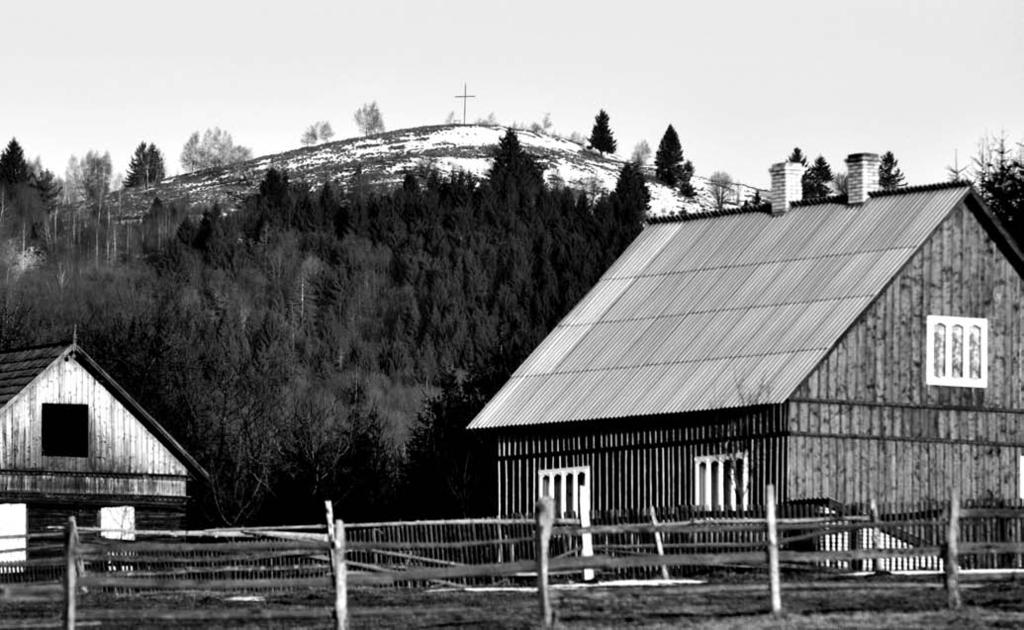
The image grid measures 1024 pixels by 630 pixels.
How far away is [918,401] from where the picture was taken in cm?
5266

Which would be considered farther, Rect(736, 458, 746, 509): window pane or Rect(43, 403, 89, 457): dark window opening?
Rect(43, 403, 89, 457): dark window opening

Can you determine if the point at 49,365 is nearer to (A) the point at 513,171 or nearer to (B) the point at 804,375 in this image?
(B) the point at 804,375

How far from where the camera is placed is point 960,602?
33031mm

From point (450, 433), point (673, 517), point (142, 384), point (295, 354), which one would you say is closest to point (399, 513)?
point (450, 433)

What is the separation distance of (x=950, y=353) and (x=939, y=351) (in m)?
0.40

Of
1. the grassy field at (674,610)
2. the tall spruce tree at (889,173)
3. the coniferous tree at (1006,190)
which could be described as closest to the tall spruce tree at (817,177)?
the tall spruce tree at (889,173)

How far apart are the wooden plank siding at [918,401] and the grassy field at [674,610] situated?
47.0ft

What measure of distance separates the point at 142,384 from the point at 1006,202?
3003 centimetres

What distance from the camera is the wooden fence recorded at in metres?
32.8

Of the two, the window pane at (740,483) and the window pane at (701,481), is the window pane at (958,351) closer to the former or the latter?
the window pane at (740,483)

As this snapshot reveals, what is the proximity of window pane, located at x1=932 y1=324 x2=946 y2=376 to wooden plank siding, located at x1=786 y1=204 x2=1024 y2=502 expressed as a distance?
356mm

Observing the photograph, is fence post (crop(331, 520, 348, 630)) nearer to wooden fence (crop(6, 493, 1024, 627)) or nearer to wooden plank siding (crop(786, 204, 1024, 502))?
wooden fence (crop(6, 493, 1024, 627))

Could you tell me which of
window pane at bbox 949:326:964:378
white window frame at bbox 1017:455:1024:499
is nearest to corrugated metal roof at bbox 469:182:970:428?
window pane at bbox 949:326:964:378

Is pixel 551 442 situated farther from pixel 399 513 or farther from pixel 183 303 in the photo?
pixel 183 303
